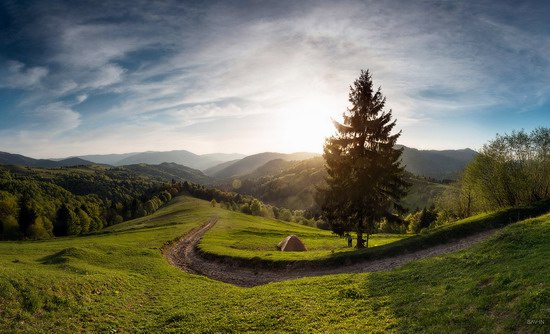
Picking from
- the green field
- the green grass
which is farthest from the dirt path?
the green field

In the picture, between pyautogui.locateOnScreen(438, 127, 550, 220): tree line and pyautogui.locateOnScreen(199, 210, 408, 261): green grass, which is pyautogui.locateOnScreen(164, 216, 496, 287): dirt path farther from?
pyautogui.locateOnScreen(438, 127, 550, 220): tree line

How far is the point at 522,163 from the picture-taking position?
2068 inches

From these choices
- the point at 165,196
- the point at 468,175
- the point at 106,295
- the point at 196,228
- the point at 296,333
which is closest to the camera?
the point at 296,333

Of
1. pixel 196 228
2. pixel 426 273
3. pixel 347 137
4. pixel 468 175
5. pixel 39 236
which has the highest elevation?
pixel 347 137

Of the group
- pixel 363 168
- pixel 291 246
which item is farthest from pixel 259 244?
pixel 363 168

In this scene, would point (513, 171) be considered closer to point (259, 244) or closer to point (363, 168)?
point (363, 168)

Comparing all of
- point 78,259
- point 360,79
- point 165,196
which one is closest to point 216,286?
point 78,259

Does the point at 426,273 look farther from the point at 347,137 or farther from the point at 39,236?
the point at 39,236

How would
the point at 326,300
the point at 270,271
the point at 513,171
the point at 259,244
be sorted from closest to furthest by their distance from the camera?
the point at 326,300 < the point at 270,271 < the point at 513,171 < the point at 259,244

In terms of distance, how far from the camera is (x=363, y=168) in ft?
137

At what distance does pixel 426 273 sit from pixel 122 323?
2303 cm

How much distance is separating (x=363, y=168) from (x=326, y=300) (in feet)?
77.5

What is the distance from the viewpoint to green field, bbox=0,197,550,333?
47.8 feet

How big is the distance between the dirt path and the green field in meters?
6.76
